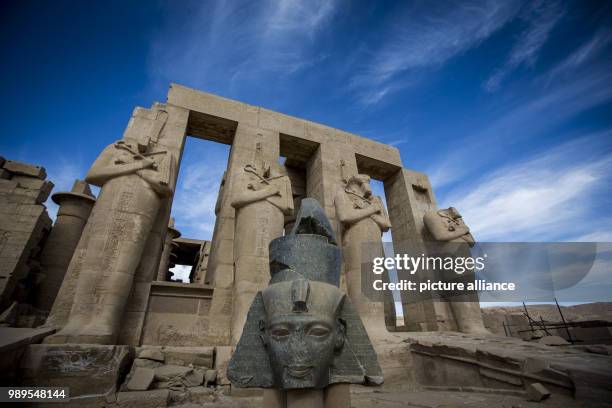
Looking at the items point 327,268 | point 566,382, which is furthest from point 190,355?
point 566,382

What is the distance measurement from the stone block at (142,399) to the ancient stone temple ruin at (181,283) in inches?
0.6

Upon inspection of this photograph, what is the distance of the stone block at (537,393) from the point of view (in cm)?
272

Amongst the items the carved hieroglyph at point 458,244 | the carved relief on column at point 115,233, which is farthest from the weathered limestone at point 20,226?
the carved hieroglyph at point 458,244

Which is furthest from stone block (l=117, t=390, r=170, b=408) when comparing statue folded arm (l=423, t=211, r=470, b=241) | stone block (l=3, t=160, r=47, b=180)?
stone block (l=3, t=160, r=47, b=180)

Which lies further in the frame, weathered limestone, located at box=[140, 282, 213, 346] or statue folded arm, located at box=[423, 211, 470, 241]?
statue folded arm, located at box=[423, 211, 470, 241]

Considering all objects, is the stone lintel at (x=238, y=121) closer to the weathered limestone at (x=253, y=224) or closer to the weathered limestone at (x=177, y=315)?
the weathered limestone at (x=253, y=224)

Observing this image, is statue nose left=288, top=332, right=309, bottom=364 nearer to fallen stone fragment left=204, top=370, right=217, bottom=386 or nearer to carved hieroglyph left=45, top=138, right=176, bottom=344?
fallen stone fragment left=204, top=370, right=217, bottom=386

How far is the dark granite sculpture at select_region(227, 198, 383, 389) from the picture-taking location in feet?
5.46

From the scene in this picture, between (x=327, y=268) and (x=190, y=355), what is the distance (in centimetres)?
272

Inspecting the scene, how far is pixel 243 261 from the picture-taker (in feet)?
13.9

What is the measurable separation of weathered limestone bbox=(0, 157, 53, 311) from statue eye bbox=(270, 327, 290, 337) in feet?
18.7

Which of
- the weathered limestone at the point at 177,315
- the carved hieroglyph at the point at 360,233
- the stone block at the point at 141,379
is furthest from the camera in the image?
the carved hieroglyph at the point at 360,233

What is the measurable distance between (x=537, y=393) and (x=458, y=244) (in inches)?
151

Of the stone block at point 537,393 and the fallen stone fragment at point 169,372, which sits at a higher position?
the fallen stone fragment at point 169,372
